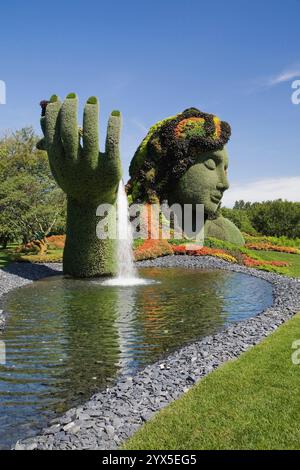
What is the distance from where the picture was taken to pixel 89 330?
9734 mm

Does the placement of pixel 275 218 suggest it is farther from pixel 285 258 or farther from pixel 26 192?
pixel 26 192

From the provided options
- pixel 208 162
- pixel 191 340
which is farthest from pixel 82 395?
pixel 208 162

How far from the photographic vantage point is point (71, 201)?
58.7 ft

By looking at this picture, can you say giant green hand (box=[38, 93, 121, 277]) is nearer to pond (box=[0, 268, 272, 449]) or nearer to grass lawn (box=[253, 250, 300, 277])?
pond (box=[0, 268, 272, 449])

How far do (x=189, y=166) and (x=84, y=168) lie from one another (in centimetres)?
1507

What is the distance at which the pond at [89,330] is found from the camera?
244 inches

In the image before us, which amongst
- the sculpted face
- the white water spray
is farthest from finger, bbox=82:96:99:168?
the sculpted face

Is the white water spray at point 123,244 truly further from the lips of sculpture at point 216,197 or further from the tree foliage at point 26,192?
the lips of sculpture at point 216,197

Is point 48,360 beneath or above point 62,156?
beneath

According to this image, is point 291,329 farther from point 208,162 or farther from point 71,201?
point 208,162

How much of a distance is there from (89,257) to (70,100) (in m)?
6.40

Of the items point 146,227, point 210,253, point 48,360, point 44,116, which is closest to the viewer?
point 48,360

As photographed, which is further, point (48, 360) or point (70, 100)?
point (70, 100)

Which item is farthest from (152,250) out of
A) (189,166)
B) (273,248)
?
(273,248)
